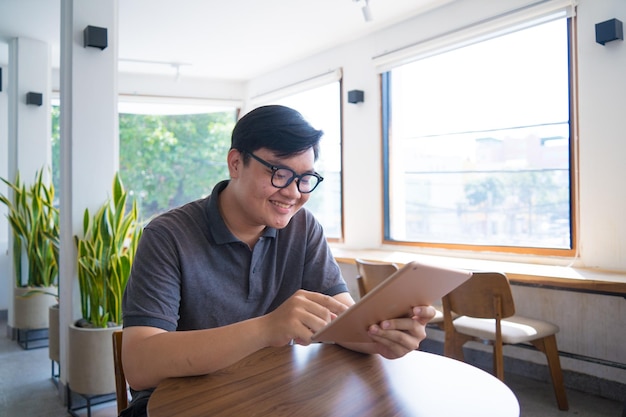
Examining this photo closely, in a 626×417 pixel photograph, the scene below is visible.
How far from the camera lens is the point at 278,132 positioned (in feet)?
4.60

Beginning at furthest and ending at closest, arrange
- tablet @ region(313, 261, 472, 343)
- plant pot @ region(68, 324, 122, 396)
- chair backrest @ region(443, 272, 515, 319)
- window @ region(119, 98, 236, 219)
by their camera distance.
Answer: window @ region(119, 98, 236, 219) → plant pot @ region(68, 324, 122, 396) → chair backrest @ region(443, 272, 515, 319) → tablet @ region(313, 261, 472, 343)

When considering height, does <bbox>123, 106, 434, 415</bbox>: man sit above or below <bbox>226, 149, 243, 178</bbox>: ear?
below

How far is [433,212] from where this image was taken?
475 centimetres

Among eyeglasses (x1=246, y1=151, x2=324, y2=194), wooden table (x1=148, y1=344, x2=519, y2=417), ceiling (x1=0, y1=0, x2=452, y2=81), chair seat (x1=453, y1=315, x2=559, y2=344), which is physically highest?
ceiling (x1=0, y1=0, x2=452, y2=81)

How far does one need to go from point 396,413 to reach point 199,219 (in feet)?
2.65

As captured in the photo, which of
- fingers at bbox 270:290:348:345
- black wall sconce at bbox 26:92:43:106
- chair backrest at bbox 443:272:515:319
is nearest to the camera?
fingers at bbox 270:290:348:345

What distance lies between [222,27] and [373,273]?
9.95ft

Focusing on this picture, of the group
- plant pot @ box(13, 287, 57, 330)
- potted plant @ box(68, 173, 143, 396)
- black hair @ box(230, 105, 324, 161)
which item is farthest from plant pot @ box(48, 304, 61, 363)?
black hair @ box(230, 105, 324, 161)

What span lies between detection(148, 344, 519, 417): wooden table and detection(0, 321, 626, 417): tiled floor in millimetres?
2189

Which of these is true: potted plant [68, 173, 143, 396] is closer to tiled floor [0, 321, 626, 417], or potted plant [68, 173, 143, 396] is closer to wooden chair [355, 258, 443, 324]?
tiled floor [0, 321, 626, 417]

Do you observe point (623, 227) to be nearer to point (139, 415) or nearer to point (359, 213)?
point (359, 213)

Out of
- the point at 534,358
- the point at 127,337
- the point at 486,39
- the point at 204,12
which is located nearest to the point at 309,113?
the point at 204,12

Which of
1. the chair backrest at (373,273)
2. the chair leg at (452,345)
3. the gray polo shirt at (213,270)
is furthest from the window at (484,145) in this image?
the gray polo shirt at (213,270)

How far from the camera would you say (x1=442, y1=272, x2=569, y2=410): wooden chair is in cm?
279
